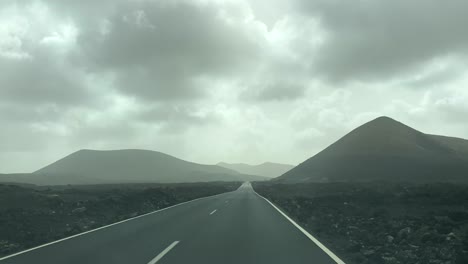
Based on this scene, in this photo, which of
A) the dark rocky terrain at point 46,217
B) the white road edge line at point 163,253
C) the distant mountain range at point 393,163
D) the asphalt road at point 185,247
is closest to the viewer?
the white road edge line at point 163,253

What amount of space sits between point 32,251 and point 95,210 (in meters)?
15.5

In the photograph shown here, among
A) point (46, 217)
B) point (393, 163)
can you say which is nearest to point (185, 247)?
point (46, 217)

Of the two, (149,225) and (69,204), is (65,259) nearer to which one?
(149,225)

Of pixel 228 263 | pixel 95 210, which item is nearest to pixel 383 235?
pixel 228 263

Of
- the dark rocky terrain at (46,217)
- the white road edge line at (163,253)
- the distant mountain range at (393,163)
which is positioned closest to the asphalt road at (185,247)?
the white road edge line at (163,253)

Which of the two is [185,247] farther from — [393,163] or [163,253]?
[393,163]

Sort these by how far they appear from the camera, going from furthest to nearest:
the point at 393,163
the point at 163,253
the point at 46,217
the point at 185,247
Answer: the point at 393,163 → the point at 46,217 → the point at 185,247 → the point at 163,253

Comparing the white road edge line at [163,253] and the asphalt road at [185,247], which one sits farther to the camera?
the asphalt road at [185,247]

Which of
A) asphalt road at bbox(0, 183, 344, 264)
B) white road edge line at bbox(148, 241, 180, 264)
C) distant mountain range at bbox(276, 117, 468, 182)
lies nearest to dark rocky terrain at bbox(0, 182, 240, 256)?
asphalt road at bbox(0, 183, 344, 264)

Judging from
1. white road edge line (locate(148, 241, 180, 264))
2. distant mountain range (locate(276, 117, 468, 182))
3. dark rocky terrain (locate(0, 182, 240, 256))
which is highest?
distant mountain range (locate(276, 117, 468, 182))

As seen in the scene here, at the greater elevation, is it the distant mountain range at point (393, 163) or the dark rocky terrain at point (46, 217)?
the distant mountain range at point (393, 163)

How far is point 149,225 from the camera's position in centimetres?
1912

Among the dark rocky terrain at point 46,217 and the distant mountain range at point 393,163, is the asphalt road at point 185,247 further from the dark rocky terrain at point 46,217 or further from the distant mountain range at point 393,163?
the distant mountain range at point 393,163

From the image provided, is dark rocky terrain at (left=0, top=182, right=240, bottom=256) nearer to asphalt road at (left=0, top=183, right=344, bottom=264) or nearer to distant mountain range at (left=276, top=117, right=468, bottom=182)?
asphalt road at (left=0, top=183, right=344, bottom=264)
